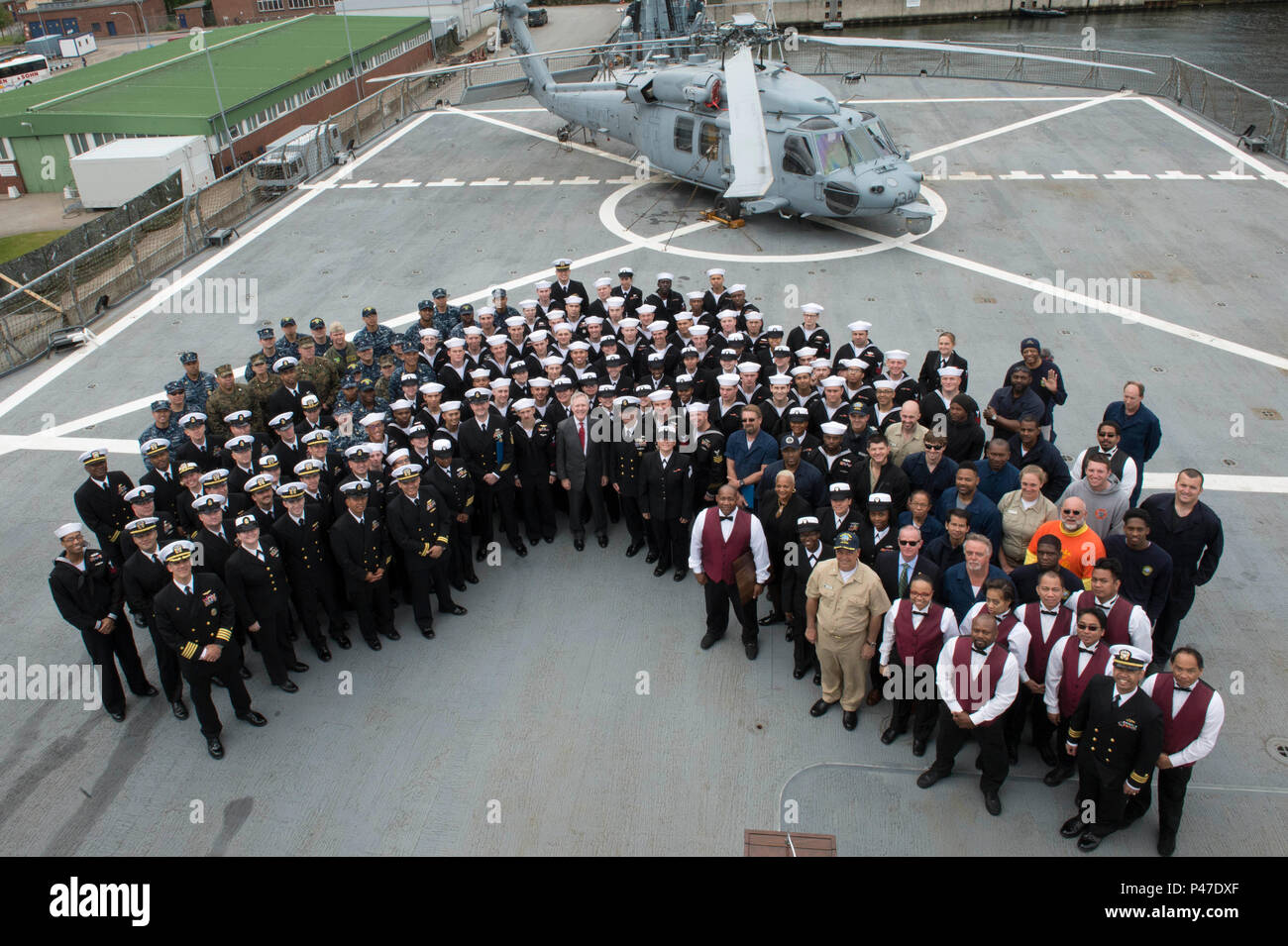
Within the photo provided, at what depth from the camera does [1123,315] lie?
13539mm

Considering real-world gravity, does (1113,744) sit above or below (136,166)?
below

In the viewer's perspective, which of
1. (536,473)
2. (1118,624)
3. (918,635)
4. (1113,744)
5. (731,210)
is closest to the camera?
(1113,744)

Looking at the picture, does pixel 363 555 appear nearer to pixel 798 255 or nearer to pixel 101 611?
pixel 101 611

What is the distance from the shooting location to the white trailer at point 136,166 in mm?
33375

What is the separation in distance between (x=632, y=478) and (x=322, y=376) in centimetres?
442

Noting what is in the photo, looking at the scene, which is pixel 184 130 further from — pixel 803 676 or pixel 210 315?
pixel 803 676

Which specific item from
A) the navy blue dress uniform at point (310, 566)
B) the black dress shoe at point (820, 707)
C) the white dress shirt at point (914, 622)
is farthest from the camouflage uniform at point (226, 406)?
the white dress shirt at point (914, 622)

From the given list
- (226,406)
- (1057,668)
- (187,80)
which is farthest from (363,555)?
(187,80)

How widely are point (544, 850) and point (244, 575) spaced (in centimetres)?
335

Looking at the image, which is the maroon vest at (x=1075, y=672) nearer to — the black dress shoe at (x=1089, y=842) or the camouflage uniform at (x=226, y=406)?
the black dress shoe at (x=1089, y=842)

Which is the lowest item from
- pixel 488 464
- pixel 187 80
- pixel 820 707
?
pixel 820 707

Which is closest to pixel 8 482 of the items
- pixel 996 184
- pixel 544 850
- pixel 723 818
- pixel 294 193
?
pixel 544 850

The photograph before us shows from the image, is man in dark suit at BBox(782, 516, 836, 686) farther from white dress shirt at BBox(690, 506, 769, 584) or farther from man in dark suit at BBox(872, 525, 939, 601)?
man in dark suit at BBox(872, 525, 939, 601)

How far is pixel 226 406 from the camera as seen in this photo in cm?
1012
